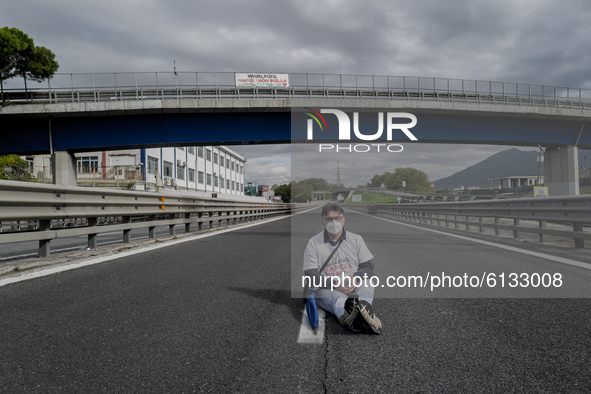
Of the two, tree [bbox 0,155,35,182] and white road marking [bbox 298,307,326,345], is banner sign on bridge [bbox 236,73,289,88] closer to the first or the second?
tree [bbox 0,155,35,182]

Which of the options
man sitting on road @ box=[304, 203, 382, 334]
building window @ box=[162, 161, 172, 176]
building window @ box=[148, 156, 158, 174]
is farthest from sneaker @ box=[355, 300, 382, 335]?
building window @ box=[162, 161, 172, 176]

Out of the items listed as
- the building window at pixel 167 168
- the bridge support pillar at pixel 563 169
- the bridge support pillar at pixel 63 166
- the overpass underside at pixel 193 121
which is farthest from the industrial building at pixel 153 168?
the bridge support pillar at pixel 563 169

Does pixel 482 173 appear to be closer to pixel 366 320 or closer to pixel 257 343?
pixel 366 320

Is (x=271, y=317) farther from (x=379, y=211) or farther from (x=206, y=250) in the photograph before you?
(x=379, y=211)

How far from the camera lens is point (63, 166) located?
2581 cm

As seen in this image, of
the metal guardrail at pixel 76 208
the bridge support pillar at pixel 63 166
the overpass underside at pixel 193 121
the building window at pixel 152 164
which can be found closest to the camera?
the metal guardrail at pixel 76 208

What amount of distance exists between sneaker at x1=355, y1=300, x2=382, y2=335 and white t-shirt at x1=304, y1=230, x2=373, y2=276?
41cm

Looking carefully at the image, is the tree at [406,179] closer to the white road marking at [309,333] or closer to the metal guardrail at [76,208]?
the metal guardrail at [76,208]

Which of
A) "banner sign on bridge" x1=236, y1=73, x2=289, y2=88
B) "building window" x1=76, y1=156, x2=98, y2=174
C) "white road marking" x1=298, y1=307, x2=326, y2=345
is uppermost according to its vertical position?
"banner sign on bridge" x1=236, y1=73, x2=289, y2=88

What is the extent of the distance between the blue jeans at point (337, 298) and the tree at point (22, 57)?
3974cm

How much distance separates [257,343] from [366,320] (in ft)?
2.87

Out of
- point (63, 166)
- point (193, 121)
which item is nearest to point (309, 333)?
point (193, 121)

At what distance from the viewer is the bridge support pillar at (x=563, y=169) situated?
2969 cm

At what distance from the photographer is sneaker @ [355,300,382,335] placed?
3322 mm
